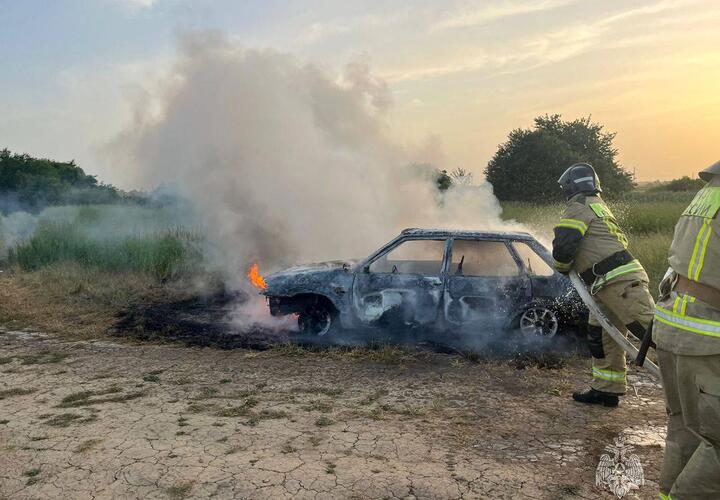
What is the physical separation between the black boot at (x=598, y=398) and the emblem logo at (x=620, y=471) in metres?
0.79

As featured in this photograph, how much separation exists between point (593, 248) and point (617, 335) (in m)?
0.94

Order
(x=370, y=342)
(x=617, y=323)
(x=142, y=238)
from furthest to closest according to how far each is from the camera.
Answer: (x=142, y=238), (x=370, y=342), (x=617, y=323)

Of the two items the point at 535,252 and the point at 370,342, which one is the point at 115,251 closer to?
the point at 370,342

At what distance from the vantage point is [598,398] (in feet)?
15.5

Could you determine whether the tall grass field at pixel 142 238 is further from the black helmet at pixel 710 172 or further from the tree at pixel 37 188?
the black helmet at pixel 710 172

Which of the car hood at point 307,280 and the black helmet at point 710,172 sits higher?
the black helmet at point 710,172

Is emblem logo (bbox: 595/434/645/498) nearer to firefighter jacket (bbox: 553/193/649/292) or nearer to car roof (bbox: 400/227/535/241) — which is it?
firefighter jacket (bbox: 553/193/649/292)

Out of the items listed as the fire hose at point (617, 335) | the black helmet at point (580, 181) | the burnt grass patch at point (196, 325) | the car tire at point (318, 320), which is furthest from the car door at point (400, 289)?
the fire hose at point (617, 335)

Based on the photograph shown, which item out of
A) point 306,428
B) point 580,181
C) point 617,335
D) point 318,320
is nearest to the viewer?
point 617,335

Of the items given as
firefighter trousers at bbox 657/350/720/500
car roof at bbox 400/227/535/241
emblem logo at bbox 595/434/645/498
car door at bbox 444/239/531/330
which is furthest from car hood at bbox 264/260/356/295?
firefighter trousers at bbox 657/350/720/500

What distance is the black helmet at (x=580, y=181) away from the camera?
4805 mm

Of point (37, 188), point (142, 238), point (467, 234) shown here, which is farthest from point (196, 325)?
point (37, 188)

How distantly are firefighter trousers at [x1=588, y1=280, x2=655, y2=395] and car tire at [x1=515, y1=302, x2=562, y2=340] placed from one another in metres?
1.33

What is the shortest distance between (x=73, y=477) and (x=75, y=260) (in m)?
11.6
